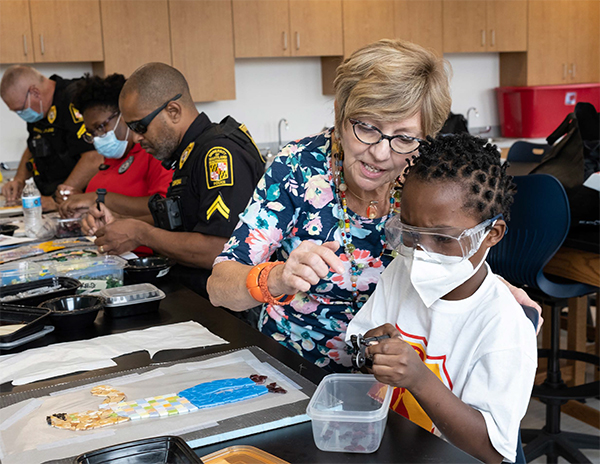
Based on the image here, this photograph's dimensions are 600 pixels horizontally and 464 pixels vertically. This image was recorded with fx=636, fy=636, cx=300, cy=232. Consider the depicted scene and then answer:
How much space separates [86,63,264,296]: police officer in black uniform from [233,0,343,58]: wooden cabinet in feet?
9.08

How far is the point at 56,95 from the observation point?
4352mm

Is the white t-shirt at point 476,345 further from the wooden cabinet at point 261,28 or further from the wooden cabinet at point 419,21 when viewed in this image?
the wooden cabinet at point 419,21

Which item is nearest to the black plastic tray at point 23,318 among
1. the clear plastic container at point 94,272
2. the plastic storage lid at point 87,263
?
the clear plastic container at point 94,272

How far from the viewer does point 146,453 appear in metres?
0.86

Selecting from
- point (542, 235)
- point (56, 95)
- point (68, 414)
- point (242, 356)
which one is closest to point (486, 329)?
point (242, 356)

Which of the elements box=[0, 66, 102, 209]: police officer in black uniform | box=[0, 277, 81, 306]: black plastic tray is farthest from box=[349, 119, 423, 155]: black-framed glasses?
box=[0, 66, 102, 209]: police officer in black uniform

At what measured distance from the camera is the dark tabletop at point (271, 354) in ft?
3.06

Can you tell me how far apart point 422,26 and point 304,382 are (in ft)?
17.4

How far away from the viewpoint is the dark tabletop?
93 centimetres

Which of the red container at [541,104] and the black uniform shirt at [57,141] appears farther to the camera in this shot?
the red container at [541,104]

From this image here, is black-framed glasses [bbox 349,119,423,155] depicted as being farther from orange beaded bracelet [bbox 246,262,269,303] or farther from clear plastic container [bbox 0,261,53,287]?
clear plastic container [bbox 0,261,53,287]

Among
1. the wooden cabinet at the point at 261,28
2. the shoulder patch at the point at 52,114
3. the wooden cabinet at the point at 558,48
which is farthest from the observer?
the wooden cabinet at the point at 558,48

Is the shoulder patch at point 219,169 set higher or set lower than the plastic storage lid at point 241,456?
higher

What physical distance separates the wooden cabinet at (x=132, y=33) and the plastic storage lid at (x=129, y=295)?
351 centimetres
